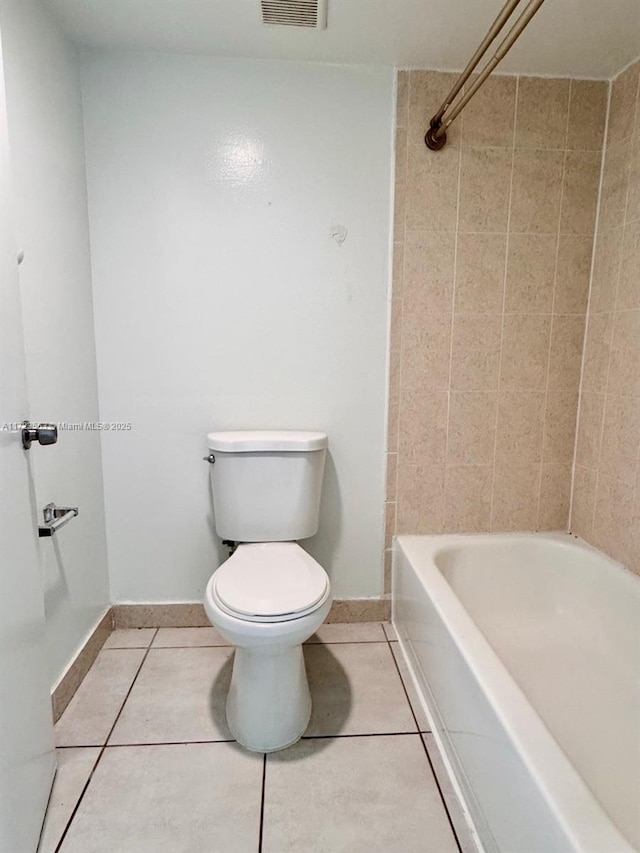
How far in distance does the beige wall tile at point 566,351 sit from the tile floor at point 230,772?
46.6 inches

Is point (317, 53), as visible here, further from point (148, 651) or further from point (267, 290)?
point (148, 651)

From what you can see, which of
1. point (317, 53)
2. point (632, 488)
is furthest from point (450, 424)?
point (317, 53)

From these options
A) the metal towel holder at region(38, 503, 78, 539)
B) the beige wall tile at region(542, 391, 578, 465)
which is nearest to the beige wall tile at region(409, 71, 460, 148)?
the beige wall tile at region(542, 391, 578, 465)

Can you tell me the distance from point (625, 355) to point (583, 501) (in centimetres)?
56

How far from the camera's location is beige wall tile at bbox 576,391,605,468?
5.54ft

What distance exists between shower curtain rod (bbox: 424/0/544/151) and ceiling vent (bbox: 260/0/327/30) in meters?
0.43

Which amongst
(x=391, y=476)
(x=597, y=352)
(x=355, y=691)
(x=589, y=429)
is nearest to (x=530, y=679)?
(x=355, y=691)

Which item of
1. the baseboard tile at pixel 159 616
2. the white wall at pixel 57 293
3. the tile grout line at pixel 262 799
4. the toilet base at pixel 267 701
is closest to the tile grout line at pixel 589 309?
the toilet base at pixel 267 701

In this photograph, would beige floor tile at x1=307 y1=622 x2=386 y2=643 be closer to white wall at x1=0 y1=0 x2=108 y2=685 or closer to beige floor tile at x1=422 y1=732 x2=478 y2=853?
beige floor tile at x1=422 y1=732 x2=478 y2=853

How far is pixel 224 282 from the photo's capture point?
1.67m

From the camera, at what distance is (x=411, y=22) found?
4.50ft

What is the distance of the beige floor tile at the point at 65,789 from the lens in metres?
1.05

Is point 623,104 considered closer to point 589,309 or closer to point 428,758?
point 589,309

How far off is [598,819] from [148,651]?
1428 millimetres
